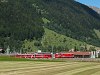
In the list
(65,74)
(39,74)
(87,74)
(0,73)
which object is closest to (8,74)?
(0,73)

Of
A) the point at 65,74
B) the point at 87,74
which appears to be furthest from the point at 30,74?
the point at 87,74

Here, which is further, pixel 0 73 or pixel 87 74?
pixel 87 74

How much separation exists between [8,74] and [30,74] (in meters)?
3.20

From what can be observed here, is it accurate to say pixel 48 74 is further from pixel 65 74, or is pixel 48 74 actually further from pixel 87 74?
pixel 87 74

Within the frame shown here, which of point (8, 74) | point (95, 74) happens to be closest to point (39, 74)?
point (8, 74)

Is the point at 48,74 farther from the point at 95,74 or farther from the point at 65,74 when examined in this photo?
the point at 95,74

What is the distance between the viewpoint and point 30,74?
51969 mm

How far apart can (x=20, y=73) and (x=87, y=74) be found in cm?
1017

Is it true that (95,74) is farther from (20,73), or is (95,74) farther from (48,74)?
(20,73)

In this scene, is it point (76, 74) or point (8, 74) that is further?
point (76, 74)

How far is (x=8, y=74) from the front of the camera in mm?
50531

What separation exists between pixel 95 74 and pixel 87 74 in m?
1.40

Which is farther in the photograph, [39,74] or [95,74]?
[95,74]

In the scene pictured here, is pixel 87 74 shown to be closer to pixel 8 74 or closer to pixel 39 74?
pixel 39 74
